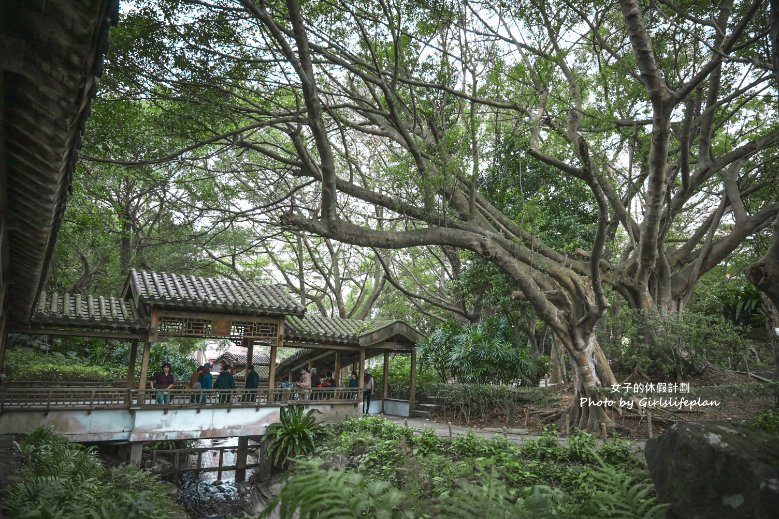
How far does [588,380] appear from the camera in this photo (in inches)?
477

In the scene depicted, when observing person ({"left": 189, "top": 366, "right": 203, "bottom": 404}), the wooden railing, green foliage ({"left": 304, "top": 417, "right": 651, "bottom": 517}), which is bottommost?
green foliage ({"left": 304, "top": 417, "right": 651, "bottom": 517})

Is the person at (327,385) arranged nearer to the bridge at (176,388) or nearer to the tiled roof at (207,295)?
the bridge at (176,388)

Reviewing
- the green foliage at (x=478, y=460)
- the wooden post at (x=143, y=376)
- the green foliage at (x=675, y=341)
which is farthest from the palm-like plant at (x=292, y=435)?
the green foliage at (x=675, y=341)

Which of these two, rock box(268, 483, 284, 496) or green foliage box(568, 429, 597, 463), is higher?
green foliage box(568, 429, 597, 463)

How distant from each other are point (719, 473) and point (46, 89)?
511 centimetres

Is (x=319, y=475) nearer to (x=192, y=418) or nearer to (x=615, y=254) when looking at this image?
(x=192, y=418)

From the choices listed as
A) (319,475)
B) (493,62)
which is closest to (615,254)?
(493,62)

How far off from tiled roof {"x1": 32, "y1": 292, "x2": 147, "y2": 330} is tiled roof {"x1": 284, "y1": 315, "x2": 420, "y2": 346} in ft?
12.6

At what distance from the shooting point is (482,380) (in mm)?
17234

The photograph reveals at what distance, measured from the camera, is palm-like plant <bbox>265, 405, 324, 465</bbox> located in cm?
1230

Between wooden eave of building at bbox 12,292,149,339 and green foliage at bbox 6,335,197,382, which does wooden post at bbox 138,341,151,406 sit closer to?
wooden eave of building at bbox 12,292,149,339

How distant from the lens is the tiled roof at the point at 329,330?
14148mm

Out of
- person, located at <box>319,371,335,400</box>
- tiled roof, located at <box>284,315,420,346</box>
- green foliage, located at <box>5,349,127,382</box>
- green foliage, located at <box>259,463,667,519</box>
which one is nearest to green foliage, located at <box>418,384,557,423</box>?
tiled roof, located at <box>284,315,420,346</box>

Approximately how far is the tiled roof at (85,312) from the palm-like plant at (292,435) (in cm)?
410
